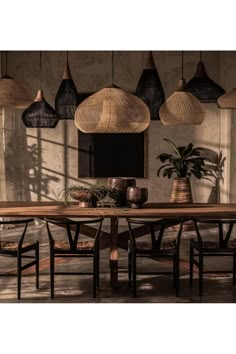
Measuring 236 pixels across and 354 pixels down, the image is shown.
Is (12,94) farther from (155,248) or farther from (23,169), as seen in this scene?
(23,169)

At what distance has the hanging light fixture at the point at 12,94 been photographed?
16.5ft

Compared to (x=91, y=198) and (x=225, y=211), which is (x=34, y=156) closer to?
(x=91, y=198)

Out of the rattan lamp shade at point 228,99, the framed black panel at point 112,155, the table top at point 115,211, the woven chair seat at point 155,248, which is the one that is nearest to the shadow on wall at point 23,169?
the framed black panel at point 112,155

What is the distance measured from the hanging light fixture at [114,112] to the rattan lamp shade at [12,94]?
63 centimetres

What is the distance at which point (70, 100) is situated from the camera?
19.5 feet

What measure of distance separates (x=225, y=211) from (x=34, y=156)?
554 cm

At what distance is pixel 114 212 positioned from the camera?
196 inches

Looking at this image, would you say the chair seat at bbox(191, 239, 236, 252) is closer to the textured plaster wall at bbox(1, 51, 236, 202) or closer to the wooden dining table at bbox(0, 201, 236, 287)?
the wooden dining table at bbox(0, 201, 236, 287)

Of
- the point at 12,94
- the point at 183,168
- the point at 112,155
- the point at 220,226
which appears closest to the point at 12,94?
the point at 12,94

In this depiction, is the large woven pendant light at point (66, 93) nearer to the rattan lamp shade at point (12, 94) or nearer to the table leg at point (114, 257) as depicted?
the rattan lamp shade at point (12, 94)

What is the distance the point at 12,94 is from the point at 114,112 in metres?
1.03
